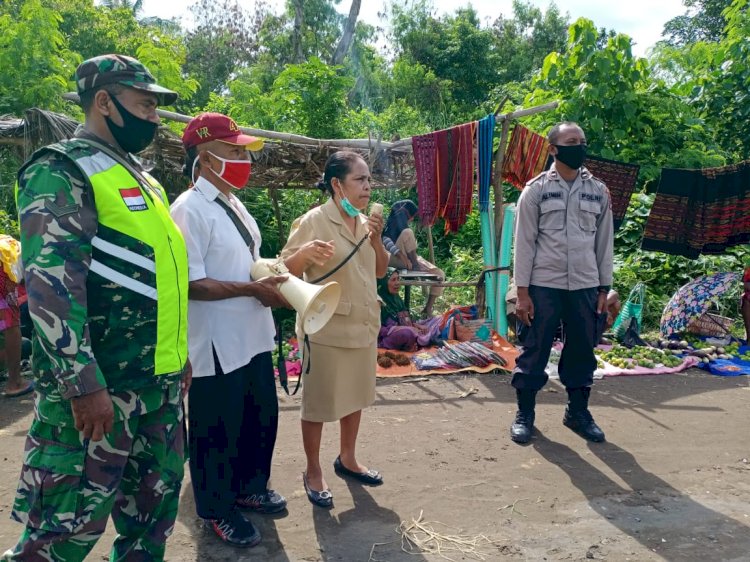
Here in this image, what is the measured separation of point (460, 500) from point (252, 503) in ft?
3.67

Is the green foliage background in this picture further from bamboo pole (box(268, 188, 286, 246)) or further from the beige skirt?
the beige skirt

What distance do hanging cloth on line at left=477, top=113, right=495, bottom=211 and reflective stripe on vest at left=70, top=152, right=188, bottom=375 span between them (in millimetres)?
5057

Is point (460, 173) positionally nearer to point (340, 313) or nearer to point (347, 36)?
point (340, 313)

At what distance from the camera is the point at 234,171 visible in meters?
2.90

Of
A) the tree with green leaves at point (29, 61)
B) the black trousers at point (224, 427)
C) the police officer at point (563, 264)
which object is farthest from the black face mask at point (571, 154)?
the tree with green leaves at point (29, 61)

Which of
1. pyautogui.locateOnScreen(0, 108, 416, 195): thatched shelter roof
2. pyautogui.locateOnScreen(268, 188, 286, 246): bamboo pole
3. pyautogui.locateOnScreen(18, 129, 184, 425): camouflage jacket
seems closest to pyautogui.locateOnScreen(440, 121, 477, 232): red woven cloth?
pyautogui.locateOnScreen(0, 108, 416, 195): thatched shelter roof

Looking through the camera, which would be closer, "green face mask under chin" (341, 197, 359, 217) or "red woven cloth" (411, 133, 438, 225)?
"green face mask under chin" (341, 197, 359, 217)

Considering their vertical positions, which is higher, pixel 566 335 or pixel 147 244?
pixel 147 244

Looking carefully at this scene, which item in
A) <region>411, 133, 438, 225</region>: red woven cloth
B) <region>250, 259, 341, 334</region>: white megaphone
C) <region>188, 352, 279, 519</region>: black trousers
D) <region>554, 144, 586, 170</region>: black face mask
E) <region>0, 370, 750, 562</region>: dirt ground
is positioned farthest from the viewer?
<region>411, 133, 438, 225</region>: red woven cloth

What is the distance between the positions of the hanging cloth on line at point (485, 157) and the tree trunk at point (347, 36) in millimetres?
17283

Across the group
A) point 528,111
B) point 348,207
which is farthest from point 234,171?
point 528,111

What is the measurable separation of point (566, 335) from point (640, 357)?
2800mm

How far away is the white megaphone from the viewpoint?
2.68 meters

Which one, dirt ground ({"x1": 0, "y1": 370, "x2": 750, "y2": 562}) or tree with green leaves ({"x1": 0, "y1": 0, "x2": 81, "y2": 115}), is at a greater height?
tree with green leaves ({"x1": 0, "y1": 0, "x2": 81, "y2": 115})
